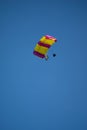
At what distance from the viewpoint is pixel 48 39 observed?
219 centimetres
